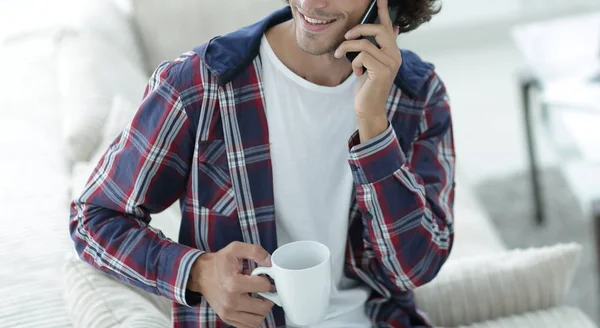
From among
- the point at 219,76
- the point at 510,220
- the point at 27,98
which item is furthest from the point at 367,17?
the point at 510,220

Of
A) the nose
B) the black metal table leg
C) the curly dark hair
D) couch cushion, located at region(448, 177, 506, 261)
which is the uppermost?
the nose

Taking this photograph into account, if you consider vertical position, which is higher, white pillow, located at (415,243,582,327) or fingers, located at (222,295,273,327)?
fingers, located at (222,295,273,327)

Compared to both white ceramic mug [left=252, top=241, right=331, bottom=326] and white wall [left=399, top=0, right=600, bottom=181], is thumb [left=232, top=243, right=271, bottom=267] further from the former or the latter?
white wall [left=399, top=0, right=600, bottom=181]

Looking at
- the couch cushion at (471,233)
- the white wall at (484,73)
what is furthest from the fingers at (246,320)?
the white wall at (484,73)

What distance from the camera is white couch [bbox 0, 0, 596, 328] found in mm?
1105

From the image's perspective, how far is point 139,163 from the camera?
3.60 ft

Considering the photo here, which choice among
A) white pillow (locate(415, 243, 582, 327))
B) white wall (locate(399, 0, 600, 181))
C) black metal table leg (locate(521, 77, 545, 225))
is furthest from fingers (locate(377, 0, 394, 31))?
white wall (locate(399, 0, 600, 181))

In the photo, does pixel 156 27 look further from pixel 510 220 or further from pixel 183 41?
pixel 510 220

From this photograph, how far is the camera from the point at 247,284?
3.21 feet

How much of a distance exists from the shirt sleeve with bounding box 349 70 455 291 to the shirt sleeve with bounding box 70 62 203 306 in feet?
0.83

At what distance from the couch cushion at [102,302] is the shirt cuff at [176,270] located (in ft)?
0.14

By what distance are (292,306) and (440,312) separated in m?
0.60

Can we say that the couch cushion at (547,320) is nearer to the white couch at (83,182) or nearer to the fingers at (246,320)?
the white couch at (83,182)

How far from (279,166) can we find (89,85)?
70 centimetres
